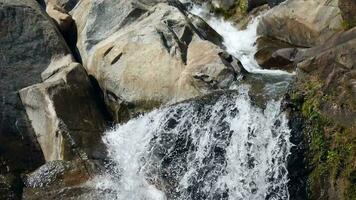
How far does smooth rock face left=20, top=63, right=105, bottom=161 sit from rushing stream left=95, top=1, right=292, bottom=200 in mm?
745

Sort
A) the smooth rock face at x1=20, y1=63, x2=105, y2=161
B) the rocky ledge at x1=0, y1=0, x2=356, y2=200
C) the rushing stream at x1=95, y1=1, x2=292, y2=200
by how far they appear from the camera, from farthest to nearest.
Result: the smooth rock face at x1=20, y1=63, x2=105, y2=161
the rushing stream at x1=95, y1=1, x2=292, y2=200
the rocky ledge at x1=0, y1=0, x2=356, y2=200

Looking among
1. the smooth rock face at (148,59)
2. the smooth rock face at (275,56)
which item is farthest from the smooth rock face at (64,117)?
the smooth rock face at (275,56)

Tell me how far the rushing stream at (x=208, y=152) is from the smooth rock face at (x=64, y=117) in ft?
2.44

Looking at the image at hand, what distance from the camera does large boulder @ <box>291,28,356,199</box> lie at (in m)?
10.3

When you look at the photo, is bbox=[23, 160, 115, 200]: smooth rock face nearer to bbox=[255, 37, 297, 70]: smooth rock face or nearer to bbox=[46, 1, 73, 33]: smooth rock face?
bbox=[46, 1, 73, 33]: smooth rock face

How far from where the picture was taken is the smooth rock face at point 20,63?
43.8 feet

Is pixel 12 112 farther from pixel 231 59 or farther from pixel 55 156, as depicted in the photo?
pixel 231 59

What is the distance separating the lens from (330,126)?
A: 10.5 metres

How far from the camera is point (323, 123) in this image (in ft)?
34.7

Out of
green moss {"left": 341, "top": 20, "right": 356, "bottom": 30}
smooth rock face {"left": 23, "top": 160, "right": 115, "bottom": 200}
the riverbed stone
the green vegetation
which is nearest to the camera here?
the green vegetation

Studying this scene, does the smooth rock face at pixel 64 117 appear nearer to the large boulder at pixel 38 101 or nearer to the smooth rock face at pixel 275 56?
the large boulder at pixel 38 101

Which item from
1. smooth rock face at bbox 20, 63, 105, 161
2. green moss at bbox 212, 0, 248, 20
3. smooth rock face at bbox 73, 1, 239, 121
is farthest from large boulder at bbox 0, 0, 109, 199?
green moss at bbox 212, 0, 248, 20

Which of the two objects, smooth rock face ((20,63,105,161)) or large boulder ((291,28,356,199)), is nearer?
large boulder ((291,28,356,199))

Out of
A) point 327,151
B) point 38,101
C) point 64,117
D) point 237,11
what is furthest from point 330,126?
point 237,11
